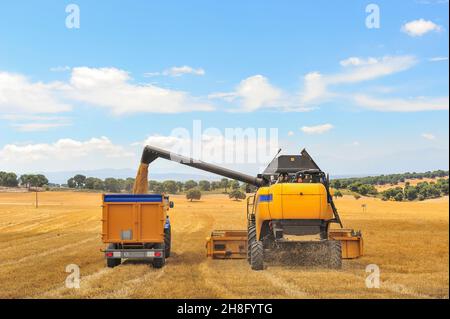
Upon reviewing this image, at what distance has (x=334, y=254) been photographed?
15.5 meters

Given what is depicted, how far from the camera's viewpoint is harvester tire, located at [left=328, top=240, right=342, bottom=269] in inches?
609

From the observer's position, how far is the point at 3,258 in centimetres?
1959

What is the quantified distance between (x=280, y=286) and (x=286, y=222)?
2986 millimetres

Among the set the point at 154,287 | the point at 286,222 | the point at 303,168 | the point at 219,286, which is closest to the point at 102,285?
the point at 154,287

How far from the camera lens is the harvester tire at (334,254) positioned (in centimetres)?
1548

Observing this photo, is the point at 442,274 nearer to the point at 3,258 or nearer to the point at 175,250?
the point at 175,250

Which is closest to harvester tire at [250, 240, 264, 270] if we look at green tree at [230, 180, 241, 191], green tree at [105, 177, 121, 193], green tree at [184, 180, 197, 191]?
green tree at [230, 180, 241, 191]

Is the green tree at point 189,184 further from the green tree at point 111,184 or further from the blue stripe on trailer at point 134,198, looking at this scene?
the blue stripe on trailer at point 134,198

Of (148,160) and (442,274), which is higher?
(148,160)

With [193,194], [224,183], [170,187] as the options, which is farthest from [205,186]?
[193,194]

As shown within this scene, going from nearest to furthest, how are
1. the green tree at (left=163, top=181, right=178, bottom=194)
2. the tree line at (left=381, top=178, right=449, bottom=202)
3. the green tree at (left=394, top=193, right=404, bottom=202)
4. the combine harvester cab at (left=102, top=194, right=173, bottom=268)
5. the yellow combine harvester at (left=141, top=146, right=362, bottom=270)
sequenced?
Answer: the yellow combine harvester at (left=141, top=146, right=362, bottom=270) → the combine harvester cab at (left=102, top=194, right=173, bottom=268) → the tree line at (left=381, top=178, right=449, bottom=202) → the green tree at (left=394, top=193, right=404, bottom=202) → the green tree at (left=163, top=181, right=178, bottom=194)

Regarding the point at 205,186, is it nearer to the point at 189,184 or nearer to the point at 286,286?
the point at 189,184

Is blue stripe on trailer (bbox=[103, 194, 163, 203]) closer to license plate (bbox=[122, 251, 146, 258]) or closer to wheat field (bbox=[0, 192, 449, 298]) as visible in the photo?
license plate (bbox=[122, 251, 146, 258])
